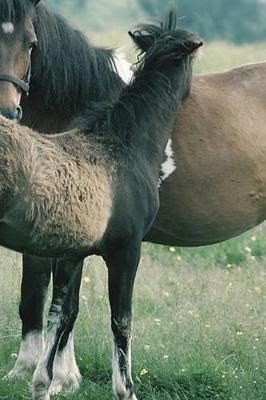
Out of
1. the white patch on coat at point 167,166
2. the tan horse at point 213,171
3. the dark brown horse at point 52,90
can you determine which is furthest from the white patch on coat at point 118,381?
the white patch on coat at point 167,166

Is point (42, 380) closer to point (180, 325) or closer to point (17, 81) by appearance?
point (17, 81)

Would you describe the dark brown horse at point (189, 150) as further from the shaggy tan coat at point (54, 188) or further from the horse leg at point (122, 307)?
the shaggy tan coat at point (54, 188)

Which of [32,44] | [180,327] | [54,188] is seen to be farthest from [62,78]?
[180,327]

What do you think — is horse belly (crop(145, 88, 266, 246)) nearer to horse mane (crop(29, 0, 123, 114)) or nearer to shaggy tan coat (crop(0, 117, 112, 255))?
horse mane (crop(29, 0, 123, 114))

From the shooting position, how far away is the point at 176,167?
6383 mm

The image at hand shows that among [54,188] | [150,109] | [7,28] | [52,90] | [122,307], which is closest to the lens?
[54,188]

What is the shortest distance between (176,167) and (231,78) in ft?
2.62

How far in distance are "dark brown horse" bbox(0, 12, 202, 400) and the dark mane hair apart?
65 centimetres

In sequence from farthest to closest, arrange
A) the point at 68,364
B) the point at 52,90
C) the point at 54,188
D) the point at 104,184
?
the point at 68,364, the point at 52,90, the point at 104,184, the point at 54,188

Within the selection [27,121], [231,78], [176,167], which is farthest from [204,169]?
[27,121]

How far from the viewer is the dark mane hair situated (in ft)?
18.2

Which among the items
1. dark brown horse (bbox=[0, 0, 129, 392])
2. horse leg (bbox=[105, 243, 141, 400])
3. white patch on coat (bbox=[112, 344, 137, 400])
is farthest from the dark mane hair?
white patch on coat (bbox=[112, 344, 137, 400])

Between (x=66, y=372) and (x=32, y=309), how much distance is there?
46cm

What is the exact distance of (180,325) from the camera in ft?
22.5
